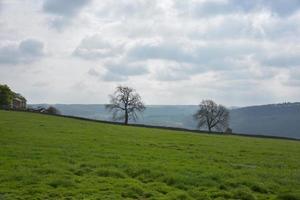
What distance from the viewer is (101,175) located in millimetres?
20672

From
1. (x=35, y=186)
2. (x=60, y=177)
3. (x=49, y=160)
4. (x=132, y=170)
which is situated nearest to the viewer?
(x=35, y=186)

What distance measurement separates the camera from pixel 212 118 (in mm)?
132000

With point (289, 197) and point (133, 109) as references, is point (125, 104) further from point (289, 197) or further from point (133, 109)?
point (289, 197)

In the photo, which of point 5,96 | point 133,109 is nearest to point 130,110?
point 133,109

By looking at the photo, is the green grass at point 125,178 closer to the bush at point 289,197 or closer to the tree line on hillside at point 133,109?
the bush at point 289,197

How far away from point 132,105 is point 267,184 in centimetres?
10197

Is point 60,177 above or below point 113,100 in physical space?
below

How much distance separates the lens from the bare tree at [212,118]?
13150 cm

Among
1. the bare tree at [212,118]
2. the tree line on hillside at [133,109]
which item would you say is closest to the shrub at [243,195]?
the tree line on hillside at [133,109]

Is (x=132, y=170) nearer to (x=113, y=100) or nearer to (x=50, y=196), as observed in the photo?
(x=50, y=196)

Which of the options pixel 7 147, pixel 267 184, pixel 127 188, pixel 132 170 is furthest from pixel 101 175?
pixel 7 147

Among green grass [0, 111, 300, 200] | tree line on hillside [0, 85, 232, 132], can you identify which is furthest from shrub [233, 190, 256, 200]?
tree line on hillside [0, 85, 232, 132]

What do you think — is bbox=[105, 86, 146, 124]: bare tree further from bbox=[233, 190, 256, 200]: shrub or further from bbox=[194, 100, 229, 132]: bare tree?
bbox=[233, 190, 256, 200]: shrub

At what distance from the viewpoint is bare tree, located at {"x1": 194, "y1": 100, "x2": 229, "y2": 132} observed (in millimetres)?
131500
